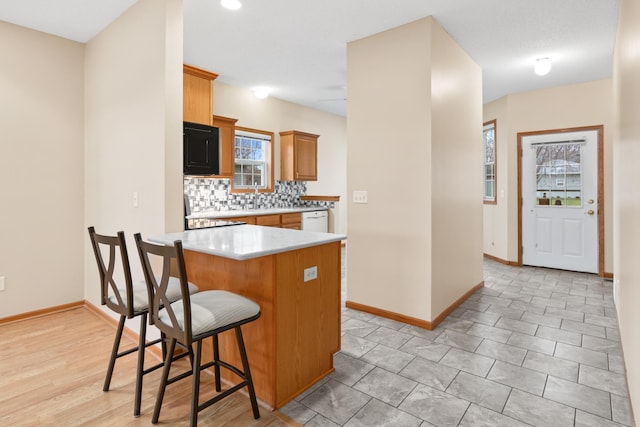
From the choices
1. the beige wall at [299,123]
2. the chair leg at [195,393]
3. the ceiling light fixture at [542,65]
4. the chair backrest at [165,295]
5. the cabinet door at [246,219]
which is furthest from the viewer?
the beige wall at [299,123]

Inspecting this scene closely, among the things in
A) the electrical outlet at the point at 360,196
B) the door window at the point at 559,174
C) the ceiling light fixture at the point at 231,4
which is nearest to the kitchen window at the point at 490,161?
the door window at the point at 559,174

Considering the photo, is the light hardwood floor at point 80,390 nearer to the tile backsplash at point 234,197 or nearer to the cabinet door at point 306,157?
the tile backsplash at point 234,197

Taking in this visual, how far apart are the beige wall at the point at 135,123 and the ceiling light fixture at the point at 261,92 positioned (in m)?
2.38

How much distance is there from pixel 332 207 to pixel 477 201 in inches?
117

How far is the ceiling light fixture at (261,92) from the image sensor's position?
5.50 m

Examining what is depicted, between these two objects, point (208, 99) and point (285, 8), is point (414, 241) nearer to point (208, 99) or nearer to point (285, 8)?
point (285, 8)

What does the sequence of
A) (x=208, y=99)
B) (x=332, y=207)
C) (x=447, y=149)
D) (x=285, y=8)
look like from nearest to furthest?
(x=285, y=8)
(x=447, y=149)
(x=208, y=99)
(x=332, y=207)

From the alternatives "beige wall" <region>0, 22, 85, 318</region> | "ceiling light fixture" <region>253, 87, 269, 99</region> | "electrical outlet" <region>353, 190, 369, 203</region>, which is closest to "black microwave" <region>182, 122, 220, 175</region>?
"electrical outlet" <region>353, 190, 369, 203</region>

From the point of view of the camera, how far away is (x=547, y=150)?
543 centimetres

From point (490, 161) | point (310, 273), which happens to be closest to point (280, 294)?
point (310, 273)

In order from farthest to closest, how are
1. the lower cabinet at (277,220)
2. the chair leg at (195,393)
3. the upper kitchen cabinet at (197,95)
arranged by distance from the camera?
the lower cabinet at (277,220)
the upper kitchen cabinet at (197,95)
the chair leg at (195,393)

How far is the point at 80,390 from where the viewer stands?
7.15ft

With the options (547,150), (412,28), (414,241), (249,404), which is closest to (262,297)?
(249,404)

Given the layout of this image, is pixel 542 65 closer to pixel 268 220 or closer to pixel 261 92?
pixel 261 92
